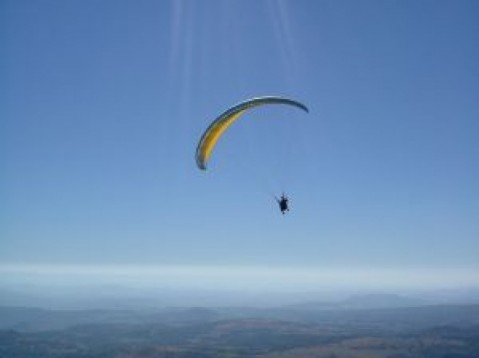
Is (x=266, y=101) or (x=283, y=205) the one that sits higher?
(x=266, y=101)

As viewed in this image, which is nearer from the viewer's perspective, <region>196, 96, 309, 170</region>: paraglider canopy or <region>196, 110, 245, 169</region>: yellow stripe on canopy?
<region>196, 96, 309, 170</region>: paraglider canopy

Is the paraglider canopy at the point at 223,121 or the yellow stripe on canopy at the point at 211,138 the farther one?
the yellow stripe on canopy at the point at 211,138

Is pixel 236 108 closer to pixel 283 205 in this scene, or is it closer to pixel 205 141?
pixel 205 141

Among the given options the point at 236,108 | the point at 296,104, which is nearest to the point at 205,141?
the point at 236,108

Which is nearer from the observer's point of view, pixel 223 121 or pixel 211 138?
pixel 223 121
